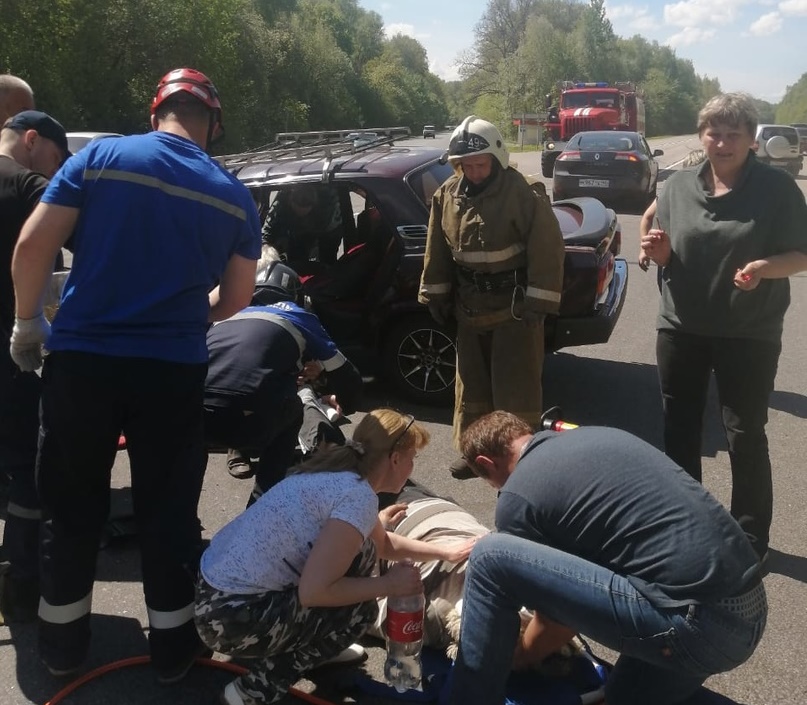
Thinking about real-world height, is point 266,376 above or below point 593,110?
below

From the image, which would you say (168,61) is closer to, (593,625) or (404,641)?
(404,641)

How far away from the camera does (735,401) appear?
3512 mm

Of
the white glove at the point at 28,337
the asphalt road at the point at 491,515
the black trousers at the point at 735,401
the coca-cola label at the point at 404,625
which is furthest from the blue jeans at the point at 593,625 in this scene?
the white glove at the point at 28,337

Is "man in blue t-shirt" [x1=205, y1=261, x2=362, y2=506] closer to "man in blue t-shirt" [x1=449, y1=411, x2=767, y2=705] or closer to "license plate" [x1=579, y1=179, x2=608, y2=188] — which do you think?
"man in blue t-shirt" [x1=449, y1=411, x2=767, y2=705]

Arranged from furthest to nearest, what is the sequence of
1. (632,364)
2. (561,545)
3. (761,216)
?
(632,364) < (761,216) < (561,545)

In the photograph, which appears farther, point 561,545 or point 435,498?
point 435,498

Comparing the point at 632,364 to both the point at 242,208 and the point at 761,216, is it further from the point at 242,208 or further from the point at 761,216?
the point at 242,208

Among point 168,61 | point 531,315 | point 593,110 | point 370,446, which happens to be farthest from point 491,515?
point 168,61

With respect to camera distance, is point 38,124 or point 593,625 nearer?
point 593,625

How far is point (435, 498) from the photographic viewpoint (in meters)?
3.70

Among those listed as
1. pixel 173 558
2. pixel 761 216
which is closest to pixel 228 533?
pixel 173 558

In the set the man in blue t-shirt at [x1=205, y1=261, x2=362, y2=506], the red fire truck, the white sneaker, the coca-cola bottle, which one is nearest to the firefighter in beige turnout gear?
the man in blue t-shirt at [x1=205, y1=261, x2=362, y2=506]

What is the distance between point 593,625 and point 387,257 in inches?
134

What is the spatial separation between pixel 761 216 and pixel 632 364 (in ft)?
11.0
